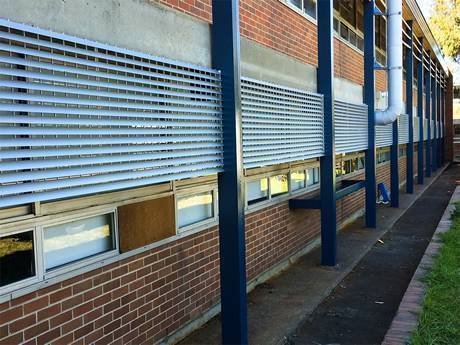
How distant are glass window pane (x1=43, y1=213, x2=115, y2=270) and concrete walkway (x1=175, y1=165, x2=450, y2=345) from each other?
4.29ft

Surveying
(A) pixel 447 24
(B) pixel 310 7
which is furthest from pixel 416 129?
(A) pixel 447 24

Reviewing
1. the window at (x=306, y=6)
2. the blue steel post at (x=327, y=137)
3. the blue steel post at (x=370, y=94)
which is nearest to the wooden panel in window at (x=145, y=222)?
the blue steel post at (x=327, y=137)

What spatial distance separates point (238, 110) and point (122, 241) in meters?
1.33

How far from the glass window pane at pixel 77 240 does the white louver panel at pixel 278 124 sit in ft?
4.66

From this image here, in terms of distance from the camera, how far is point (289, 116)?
5727 mm

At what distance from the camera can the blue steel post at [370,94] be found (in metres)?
9.49

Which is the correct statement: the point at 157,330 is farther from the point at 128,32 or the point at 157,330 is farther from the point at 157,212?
the point at 128,32

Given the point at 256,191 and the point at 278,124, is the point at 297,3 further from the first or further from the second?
the point at 256,191

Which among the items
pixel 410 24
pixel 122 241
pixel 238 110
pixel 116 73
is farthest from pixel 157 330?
pixel 410 24

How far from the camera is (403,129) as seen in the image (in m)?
13.8

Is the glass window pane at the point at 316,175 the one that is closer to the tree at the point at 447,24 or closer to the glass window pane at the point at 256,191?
the glass window pane at the point at 256,191

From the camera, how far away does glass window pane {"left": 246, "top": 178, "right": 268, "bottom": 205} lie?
5.96 meters

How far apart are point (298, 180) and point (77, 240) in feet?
15.4

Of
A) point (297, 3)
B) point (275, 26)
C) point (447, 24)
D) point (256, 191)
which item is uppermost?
point (447, 24)
